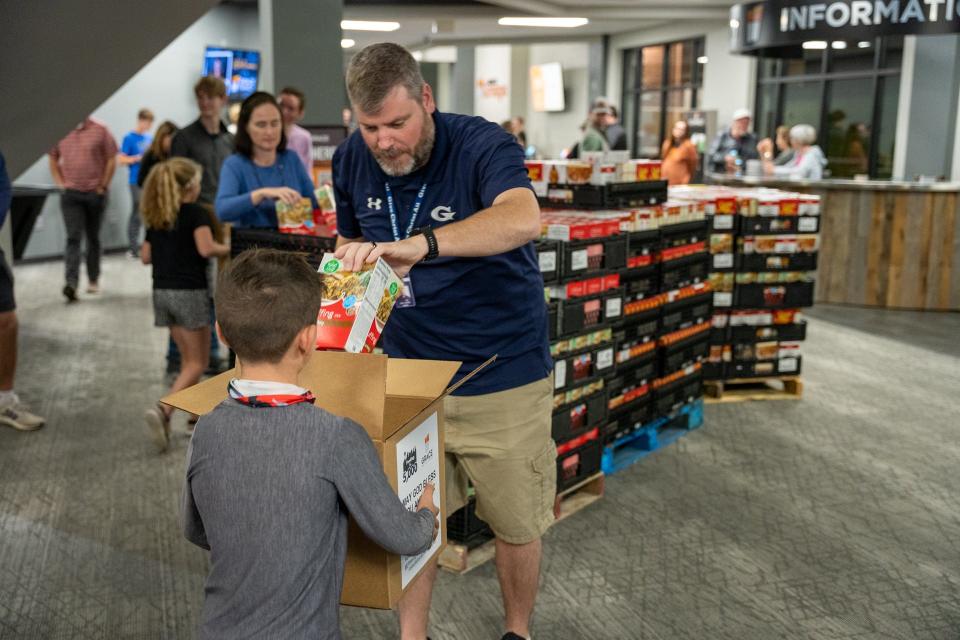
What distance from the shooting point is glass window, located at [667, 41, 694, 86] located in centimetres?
1526

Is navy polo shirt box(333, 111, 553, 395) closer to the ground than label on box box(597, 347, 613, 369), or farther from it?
farther from it

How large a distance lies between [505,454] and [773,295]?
329 centimetres

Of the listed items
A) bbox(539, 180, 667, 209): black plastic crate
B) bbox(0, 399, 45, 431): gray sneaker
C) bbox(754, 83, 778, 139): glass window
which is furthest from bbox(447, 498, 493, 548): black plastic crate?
bbox(754, 83, 778, 139): glass window

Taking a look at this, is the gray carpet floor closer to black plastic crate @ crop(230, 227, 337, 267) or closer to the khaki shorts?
the khaki shorts

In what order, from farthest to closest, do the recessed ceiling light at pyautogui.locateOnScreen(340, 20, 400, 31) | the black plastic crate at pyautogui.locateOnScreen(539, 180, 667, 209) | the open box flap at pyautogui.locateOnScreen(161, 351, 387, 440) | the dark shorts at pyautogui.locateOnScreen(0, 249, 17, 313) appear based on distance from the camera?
1. the recessed ceiling light at pyautogui.locateOnScreen(340, 20, 400, 31)
2. the dark shorts at pyautogui.locateOnScreen(0, 249, 17, 313)
3. the black plastic crate at pyautogui.locateOnScreen(539, 180, 667, 209)
4. the open box flap at pyautogui.locateOnScreen(161, 351, 387, 440)

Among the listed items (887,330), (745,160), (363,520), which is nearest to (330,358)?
(363,520)

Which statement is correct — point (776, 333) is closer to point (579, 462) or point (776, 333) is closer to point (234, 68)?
point (579, 462)

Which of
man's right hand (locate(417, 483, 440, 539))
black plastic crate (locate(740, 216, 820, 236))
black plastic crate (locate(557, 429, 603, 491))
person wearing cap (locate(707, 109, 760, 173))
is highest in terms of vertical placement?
person wearing cap (locate(707, 109, 760, 173))

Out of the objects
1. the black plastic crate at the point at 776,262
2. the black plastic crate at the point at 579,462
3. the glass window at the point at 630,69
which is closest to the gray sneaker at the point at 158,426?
the black plastic crate at the point at 579,462

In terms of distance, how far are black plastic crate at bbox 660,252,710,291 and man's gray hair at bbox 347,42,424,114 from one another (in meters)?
2.56

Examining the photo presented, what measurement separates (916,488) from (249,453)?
3493 millimetres

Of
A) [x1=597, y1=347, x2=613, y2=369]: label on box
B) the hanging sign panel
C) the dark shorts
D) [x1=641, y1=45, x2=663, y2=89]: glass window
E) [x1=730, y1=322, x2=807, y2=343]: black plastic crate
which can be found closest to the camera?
[x1=597, y1=347, x2=613, y2=369]: label on box

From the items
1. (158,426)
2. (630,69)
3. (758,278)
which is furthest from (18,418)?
(630,69)

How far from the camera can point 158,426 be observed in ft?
14.0
